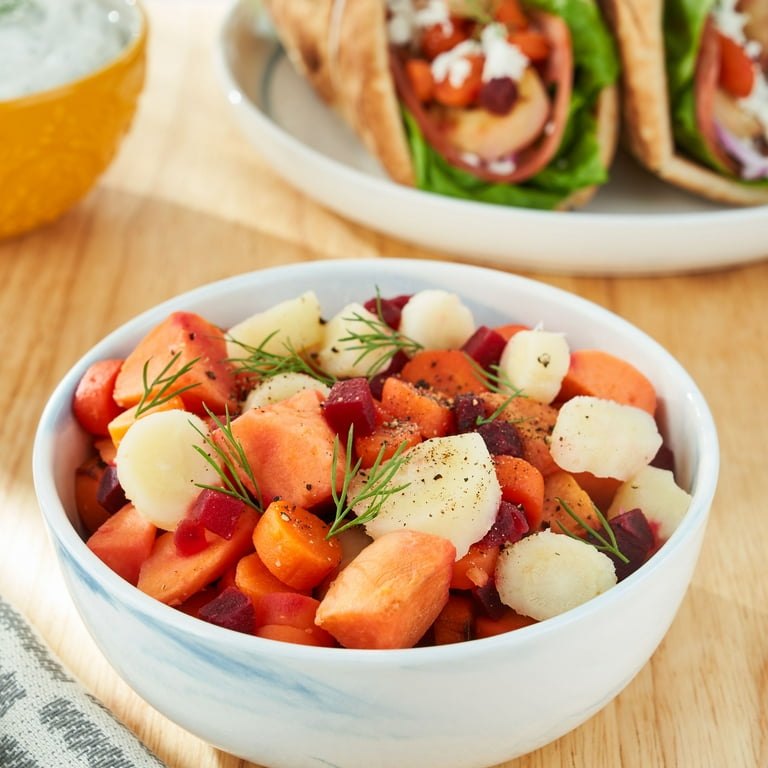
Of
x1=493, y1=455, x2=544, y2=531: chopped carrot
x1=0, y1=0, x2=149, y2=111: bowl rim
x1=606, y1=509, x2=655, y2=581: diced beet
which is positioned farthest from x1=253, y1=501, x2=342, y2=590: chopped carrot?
x1=0, y1=0, x2=149, y2=111: bowl rim

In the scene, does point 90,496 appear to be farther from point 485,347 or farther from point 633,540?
point 633,540

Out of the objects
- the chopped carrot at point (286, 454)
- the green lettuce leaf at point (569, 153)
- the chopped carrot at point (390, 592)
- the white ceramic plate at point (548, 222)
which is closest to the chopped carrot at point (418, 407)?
the chopped carrot at point (286, 454)

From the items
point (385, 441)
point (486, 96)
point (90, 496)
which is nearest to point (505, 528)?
point (385, 441)

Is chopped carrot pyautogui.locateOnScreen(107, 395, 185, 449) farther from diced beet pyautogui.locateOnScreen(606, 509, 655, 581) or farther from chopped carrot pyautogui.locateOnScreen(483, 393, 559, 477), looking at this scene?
diced beet pyautogui.locateOnScreen(606, 509, 655, 581)

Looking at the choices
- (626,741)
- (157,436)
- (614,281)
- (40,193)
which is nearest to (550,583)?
(626,741)

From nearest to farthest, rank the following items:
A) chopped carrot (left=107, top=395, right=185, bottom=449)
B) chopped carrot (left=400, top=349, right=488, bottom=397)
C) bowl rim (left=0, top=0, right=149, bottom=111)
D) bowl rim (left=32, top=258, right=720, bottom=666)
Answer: bowl rim (left=32, top=258, right=720, bottom=666) → chopped carrot (left=107, top=395, right=185, bottom=449) → chopped carrot (left=400, top=349, right=488, bottom=397) → bowl rim (left=0, top=0, right=149, bottom=111)

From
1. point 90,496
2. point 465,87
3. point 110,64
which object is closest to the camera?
point 90,496
